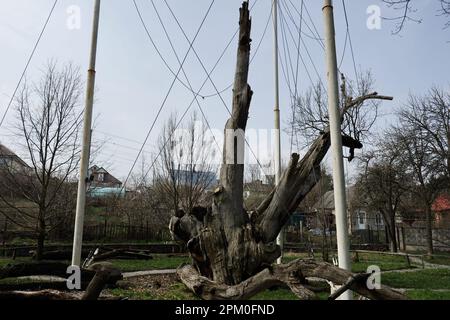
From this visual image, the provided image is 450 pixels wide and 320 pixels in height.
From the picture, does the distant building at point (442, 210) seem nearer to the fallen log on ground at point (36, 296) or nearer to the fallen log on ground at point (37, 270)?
the fallen log on ground at point (37, 270)

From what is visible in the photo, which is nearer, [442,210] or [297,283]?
[297,283]

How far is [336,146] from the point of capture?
5.00m

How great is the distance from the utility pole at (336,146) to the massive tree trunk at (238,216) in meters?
2.07

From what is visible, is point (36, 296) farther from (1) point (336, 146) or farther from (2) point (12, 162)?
(2) point (12, 162)

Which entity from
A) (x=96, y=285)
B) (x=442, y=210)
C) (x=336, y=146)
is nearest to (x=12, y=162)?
(x=96, y=285)

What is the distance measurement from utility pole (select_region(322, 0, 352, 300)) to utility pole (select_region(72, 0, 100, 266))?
556 cm

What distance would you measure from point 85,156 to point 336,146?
18.4 feet

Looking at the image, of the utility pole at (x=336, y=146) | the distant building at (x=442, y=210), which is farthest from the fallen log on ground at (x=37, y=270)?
the distant building at (x=442, y=210)

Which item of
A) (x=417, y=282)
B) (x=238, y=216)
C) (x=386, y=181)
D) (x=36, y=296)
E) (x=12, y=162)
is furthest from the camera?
(x=386, y=181)

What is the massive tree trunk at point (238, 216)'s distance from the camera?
683 cm

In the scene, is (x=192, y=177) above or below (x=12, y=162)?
above

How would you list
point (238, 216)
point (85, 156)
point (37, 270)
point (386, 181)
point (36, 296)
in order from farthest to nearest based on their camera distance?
point (386, 181)
point (85, 156)
point (238, 216)
point (37, 270)
point (36, 296)

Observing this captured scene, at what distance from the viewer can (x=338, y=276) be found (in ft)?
14.4

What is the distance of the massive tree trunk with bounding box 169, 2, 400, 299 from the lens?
683 centimetres
